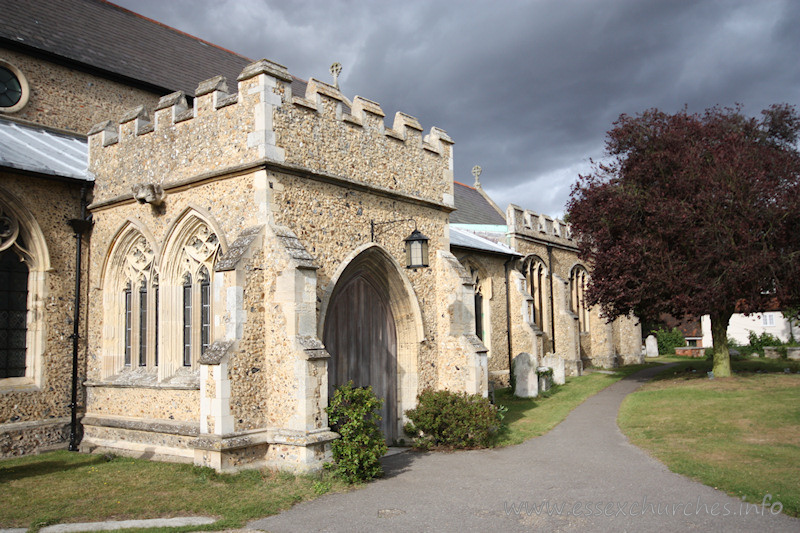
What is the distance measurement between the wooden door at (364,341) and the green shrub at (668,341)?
33.8 m

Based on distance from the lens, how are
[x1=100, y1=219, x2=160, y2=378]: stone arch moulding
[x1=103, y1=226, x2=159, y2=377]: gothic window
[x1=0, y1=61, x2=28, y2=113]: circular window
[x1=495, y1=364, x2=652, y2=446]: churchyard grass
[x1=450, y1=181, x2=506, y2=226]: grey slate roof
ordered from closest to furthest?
[x1=103, y1=226, x2=159, y2=377]: gothic window → [x1=100, y1=219, x2=160, y2=378]: stone arch moulding → [x1=495, y1=364, x2=652, y2=446]: churchyard grass → [x1=0, y1=61, x2=28, y2=113]: circular window → [x1=450, y1=181, x2=506, y2=226]: grey slate roof

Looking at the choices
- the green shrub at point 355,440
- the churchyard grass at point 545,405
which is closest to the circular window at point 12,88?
the green shrub at point 355,440

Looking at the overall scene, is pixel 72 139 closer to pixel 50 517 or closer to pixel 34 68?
pixel 34 68

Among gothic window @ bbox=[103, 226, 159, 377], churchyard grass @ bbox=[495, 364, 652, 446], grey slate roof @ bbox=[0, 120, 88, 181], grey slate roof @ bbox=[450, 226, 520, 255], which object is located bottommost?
churchyard grass @ bbox=[495, 364, 652, 446]

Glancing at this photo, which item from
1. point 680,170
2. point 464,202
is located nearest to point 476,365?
point 680,170

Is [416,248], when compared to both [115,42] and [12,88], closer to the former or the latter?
[12,88]

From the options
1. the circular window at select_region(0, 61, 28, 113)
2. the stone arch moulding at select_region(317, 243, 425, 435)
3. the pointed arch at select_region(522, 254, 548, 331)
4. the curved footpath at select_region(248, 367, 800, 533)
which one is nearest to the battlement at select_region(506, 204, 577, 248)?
the pointed arch at select_region(522, 254, 548, 331)

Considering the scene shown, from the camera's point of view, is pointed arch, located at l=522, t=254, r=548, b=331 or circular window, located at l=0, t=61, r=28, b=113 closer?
circular window, located at l=0, t=61, r=28, b=113

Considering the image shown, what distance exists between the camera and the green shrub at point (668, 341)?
40.8 metres

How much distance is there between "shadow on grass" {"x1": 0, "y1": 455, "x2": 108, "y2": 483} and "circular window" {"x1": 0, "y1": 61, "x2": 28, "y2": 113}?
7471 mm

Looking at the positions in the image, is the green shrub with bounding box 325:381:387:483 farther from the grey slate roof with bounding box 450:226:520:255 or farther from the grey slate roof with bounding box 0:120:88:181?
the grey slate roof with bounding box 450:226:520:255

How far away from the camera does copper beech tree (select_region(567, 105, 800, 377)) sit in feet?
53.3

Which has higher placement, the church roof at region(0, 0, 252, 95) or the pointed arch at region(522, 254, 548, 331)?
the church roof at region(0, 0, 252, 95)

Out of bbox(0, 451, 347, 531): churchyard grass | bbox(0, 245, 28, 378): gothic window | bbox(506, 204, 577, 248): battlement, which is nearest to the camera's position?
bbox(0, 451, 347, 531): churchyard grass
